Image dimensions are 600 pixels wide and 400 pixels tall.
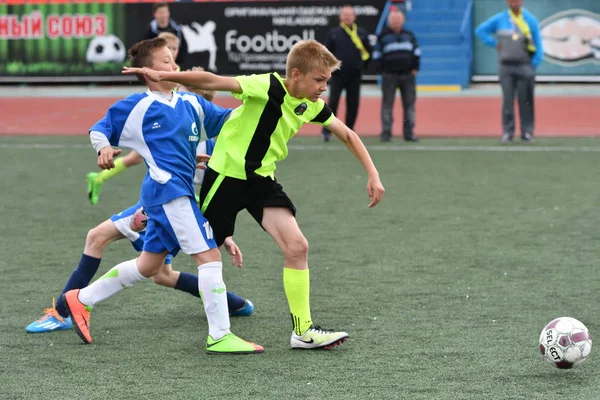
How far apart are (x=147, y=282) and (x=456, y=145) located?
8.94 metres

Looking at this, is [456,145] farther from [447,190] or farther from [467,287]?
[467,287]

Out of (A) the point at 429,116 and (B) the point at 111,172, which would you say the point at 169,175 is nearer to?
(B) the point at 111,172

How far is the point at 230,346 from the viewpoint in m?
5.48

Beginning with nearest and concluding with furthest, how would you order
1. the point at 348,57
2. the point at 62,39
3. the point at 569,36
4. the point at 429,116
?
the point at 348,57
the point at 429,116
the point at 569,36
the point at 62,39

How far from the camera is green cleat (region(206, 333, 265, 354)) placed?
18.0ft

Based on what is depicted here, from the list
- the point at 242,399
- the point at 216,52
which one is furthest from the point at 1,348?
→ the point at 216,52

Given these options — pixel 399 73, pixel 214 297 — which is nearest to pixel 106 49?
pixel 399 73

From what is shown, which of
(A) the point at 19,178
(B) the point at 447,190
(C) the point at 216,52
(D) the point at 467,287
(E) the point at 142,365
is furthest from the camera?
(C) the point at 216,52

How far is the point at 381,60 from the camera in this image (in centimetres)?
1633

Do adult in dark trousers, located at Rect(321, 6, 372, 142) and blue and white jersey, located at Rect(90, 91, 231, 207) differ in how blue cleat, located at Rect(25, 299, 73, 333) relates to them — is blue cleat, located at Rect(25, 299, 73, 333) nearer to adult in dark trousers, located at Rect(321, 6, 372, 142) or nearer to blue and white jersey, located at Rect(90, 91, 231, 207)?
blue and white jersey, located at Rect(90, 91, 231, 207)

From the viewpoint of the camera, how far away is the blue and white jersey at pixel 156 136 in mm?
5488

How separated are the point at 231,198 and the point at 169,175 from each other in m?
0.34

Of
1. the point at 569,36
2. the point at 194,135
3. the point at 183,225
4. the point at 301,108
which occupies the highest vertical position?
the point at 301,108

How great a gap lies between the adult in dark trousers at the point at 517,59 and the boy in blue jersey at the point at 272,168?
33.5 ft
